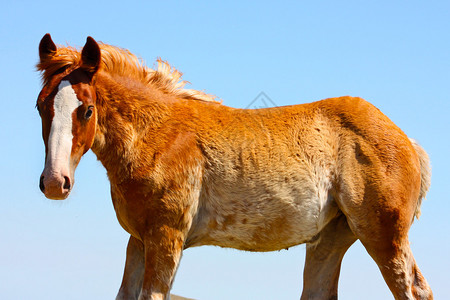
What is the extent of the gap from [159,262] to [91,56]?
2.22 meters

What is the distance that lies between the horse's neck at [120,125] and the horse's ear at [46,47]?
0.60 m

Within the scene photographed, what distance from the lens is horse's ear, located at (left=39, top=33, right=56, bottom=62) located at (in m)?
6.21

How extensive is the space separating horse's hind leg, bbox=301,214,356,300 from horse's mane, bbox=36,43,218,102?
215 cm

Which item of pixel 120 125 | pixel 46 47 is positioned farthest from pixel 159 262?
pixel 46 47

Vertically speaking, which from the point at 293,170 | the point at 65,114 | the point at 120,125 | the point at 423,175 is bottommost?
the point at 65,114

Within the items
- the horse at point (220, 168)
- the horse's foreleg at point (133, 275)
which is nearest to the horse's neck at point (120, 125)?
the horse at point (220, 168)

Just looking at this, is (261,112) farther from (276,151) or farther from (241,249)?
(241,249)

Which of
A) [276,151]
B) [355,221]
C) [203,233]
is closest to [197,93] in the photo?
[276,151]

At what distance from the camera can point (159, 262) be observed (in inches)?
229

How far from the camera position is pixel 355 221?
260 inches

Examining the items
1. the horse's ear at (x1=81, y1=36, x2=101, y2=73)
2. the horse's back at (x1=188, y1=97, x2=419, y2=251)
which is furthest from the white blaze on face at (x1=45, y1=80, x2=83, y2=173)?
the horse's back at (x1=188, y1=97, x2=419, y2=251)

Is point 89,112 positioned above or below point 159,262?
above

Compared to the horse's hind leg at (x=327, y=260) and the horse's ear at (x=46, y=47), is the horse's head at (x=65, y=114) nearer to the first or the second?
the horse's ear at (x=46, y=47)

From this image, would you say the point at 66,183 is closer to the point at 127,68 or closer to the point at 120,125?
the point at 120,125
